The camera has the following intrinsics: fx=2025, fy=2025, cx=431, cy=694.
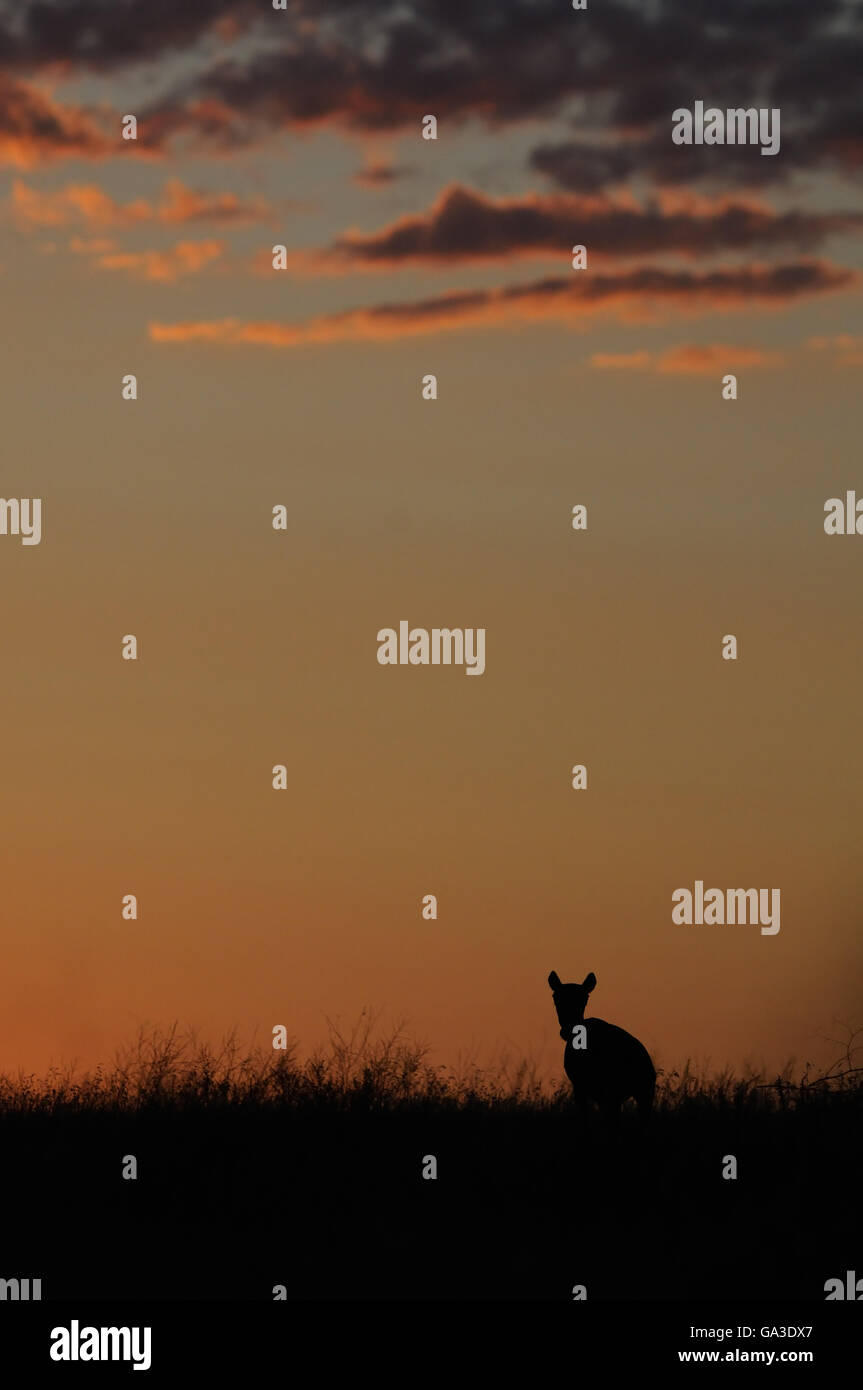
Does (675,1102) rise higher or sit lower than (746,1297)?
higher

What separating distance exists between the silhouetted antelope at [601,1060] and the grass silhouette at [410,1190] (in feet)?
1.15

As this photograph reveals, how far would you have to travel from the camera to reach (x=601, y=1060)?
19.8 meters

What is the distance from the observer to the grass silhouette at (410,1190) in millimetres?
15219

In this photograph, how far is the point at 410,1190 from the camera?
56.4 ft

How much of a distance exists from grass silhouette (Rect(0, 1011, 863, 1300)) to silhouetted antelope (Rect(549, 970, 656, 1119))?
35 cm

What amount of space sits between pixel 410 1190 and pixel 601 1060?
10.7 ft

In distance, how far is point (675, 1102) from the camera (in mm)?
20984

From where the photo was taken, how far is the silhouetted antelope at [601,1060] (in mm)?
19703

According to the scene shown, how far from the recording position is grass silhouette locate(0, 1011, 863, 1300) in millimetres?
15219
